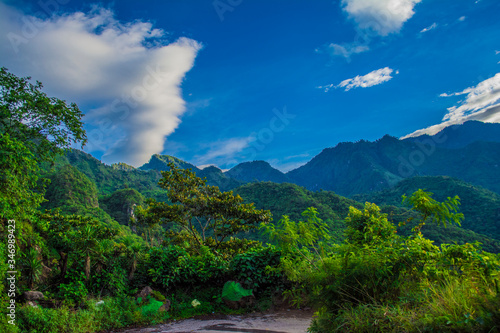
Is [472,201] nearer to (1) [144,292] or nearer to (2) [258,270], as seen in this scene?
(2) [258,270]

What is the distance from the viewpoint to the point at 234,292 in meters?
7.22

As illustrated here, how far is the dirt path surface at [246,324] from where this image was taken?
18.1ft

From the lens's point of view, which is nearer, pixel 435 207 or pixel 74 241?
pixel 435 207

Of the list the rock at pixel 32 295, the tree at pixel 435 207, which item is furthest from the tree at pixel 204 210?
the tree at pixel 435 207

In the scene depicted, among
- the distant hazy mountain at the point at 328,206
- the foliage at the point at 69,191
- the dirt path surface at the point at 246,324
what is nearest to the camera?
the dirt path surface at the point at 246,324

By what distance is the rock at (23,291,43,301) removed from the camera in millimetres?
5980

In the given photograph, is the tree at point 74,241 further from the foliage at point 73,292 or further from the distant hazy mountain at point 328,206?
the distant hazy mountain at point 328,206

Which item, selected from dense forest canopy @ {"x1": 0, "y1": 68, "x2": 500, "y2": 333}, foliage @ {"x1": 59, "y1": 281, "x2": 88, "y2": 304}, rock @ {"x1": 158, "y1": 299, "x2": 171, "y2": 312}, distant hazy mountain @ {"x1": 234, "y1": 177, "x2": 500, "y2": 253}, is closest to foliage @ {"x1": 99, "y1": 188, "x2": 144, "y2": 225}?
distant hazy mountain @ {"x1": 234, "y1": 177, "x2": 500, "y2": 253}

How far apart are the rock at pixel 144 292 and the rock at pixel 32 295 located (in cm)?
223

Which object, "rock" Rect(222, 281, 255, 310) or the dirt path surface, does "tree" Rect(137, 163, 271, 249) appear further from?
the dirt path surface

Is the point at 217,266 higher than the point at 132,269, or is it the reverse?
the point at 132,269

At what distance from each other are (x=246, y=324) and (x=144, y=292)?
10.1ft

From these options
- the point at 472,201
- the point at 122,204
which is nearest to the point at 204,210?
the point at 122,204

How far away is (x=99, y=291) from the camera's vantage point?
691 centimetres
